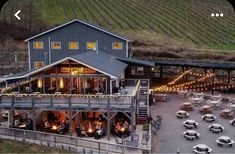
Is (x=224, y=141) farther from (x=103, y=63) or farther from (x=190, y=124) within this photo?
(x=103, y=63)

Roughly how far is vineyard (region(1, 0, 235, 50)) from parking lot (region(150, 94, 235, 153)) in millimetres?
35139

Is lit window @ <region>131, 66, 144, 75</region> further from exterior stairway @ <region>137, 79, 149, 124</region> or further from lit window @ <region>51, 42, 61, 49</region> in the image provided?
lit window @ <region>51, 42, 61, 49</region>

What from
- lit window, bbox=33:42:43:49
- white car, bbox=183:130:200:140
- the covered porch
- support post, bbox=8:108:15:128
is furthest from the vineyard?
support post, bbox=8:108:15:128

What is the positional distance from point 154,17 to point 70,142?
6662 centimetres

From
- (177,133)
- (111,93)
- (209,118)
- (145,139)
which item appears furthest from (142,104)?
(145,139)

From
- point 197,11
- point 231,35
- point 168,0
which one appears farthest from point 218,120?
point 168,0

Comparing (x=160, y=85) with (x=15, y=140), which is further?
(x=160, y=85)

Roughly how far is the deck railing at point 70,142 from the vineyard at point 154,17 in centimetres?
4769

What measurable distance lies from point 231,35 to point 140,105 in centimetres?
4988

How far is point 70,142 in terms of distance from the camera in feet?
69.7

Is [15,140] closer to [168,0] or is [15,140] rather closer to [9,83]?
[9,83]

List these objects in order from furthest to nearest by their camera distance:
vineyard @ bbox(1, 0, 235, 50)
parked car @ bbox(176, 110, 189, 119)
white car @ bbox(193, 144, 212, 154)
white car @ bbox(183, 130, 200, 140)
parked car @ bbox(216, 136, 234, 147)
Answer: vineyard @ bbox(1, 0, 235, 50)
parked car @ bbox(176, 110, 189, 119)
white car @ bbox(183, 130, 200, 140)
parked car @ bbox(216, 136, 234, 147)
white car @ bbox(193, 144, 212, 154)

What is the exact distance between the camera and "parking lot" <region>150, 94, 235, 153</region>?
2230cm

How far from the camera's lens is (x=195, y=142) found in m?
23.5
